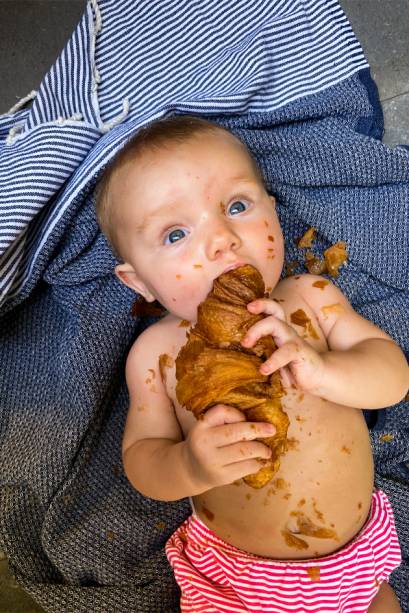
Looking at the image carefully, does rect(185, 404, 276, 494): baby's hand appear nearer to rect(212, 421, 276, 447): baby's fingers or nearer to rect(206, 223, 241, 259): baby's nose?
rect(212, 421, 276, 447): baby's fingers

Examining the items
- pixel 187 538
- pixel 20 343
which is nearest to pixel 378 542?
pixel 187 538

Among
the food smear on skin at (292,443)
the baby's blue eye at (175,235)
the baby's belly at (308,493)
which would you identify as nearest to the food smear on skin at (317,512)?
the baby's belly at (308,493)

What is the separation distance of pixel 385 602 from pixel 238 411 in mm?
600

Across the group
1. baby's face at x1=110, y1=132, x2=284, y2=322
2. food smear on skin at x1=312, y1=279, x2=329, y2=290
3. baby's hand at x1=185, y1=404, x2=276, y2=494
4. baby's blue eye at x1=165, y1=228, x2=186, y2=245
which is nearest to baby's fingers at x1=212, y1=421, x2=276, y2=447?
baby's hand at x1=185, y1=404, x2=276, y2=494

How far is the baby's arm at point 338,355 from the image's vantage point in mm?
921

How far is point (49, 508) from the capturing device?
131 centimetres

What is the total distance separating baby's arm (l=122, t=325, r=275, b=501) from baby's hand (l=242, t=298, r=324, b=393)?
4.0 inches

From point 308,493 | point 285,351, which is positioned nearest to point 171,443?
point 308,493

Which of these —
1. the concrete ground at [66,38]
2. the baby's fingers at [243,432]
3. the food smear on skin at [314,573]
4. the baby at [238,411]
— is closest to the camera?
the baby's fingers at [243,432]

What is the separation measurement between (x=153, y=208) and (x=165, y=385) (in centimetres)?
38

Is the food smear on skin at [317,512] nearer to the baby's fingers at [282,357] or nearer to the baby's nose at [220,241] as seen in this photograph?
the baby's fingers at [282,357]

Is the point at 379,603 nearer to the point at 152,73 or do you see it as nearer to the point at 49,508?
the point at 49,508

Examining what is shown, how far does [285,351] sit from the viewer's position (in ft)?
3.00

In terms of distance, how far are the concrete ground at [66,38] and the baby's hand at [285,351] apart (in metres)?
0.94
